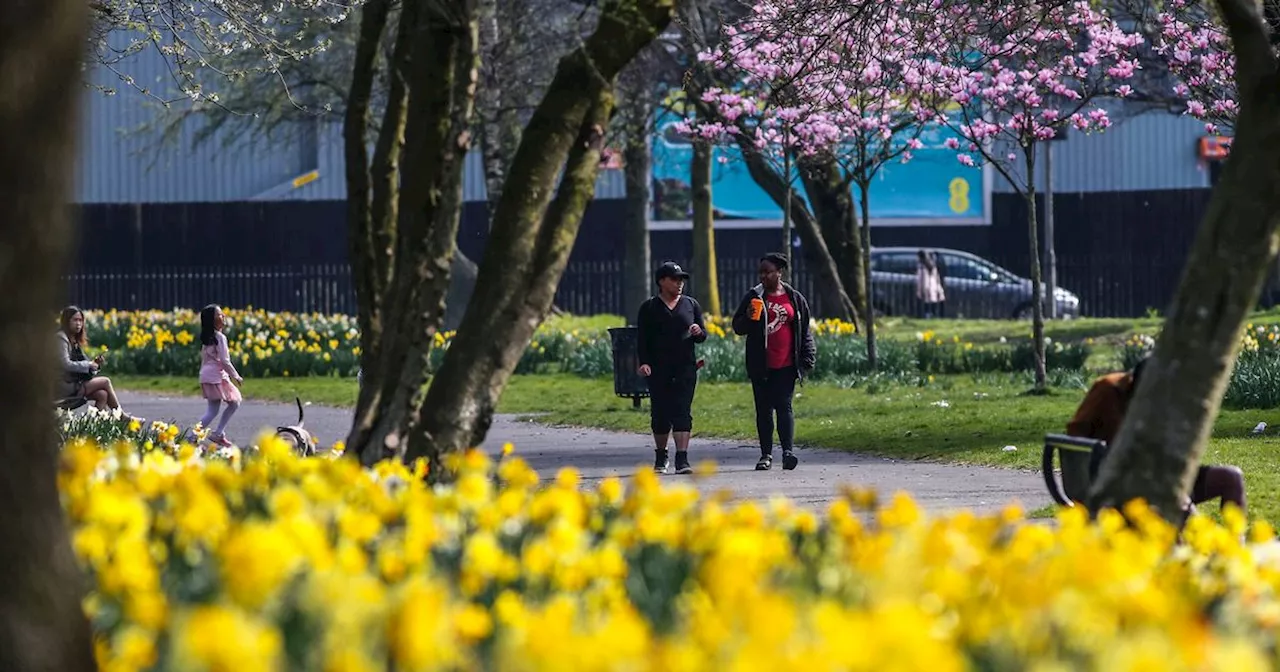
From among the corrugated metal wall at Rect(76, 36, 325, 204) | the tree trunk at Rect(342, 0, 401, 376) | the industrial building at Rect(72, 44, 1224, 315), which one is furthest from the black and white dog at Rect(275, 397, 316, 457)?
the corrugated metal wall at Rect(76, 36, 325, 204)

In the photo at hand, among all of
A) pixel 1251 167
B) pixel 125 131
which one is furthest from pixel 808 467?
pixel 125 131

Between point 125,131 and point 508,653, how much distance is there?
34.6m

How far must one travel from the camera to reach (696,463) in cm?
1477

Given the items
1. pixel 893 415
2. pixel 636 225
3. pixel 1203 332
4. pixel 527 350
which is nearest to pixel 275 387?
pixel 527 350

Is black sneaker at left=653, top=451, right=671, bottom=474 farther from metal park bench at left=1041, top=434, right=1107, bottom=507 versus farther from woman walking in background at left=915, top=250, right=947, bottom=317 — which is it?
woman walking in background at left=915, top=250, right=947, bottom=317

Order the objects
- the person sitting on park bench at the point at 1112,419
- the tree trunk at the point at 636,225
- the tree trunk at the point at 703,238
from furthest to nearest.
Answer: the tree trunk at the point at 703,238 → the tree trunk at the point at 636,225 → the person sitting on park bench at the point at 1112,419

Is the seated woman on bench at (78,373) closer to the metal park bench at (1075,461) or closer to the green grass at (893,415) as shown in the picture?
the green grass at (893,415)

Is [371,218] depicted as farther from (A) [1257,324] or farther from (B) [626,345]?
(A) [1257,324]

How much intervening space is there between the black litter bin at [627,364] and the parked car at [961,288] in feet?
57.9

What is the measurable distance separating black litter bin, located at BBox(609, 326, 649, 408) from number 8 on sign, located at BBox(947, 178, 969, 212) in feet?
76.3

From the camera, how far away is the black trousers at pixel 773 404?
45.1 feet

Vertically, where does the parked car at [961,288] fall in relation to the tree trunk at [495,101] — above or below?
below

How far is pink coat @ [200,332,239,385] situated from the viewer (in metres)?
15.8

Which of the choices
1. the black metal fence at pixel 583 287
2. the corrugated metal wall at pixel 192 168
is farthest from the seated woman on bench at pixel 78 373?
the corrugated metal wall at pixel 192 168
